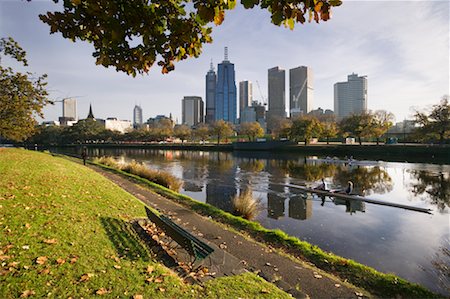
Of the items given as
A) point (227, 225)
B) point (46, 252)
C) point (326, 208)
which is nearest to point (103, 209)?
point (46, 252)

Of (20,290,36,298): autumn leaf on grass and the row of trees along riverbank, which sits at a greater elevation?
the row of trees along riverbank

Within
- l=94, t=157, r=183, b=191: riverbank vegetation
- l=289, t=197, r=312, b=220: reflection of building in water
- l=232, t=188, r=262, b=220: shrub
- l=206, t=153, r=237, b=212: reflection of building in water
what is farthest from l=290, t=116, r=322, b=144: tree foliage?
l=232, t=188, r=262, b=220: shrub

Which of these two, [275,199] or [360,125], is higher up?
[360,125]

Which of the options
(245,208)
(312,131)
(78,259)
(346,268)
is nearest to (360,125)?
(312,131)

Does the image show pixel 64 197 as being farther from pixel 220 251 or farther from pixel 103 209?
pixel 220 251

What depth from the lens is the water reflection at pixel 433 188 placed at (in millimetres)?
18562

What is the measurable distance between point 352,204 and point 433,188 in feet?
37.9

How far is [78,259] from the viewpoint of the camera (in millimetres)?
5574

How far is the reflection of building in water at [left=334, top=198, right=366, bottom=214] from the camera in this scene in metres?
15.9

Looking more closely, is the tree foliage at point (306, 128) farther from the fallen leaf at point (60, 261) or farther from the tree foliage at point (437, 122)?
the fallen leaf at point (60, 261)

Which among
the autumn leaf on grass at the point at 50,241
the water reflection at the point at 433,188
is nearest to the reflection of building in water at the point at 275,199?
the water reflection at the point at 433,188

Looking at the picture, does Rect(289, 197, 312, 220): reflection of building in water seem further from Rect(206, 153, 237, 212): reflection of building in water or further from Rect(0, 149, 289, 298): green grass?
Rect(0, 149, 289, 298): green grass

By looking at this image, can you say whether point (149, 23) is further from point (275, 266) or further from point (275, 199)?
point (275, 199)

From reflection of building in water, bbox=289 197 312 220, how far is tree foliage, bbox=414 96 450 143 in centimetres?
5168
